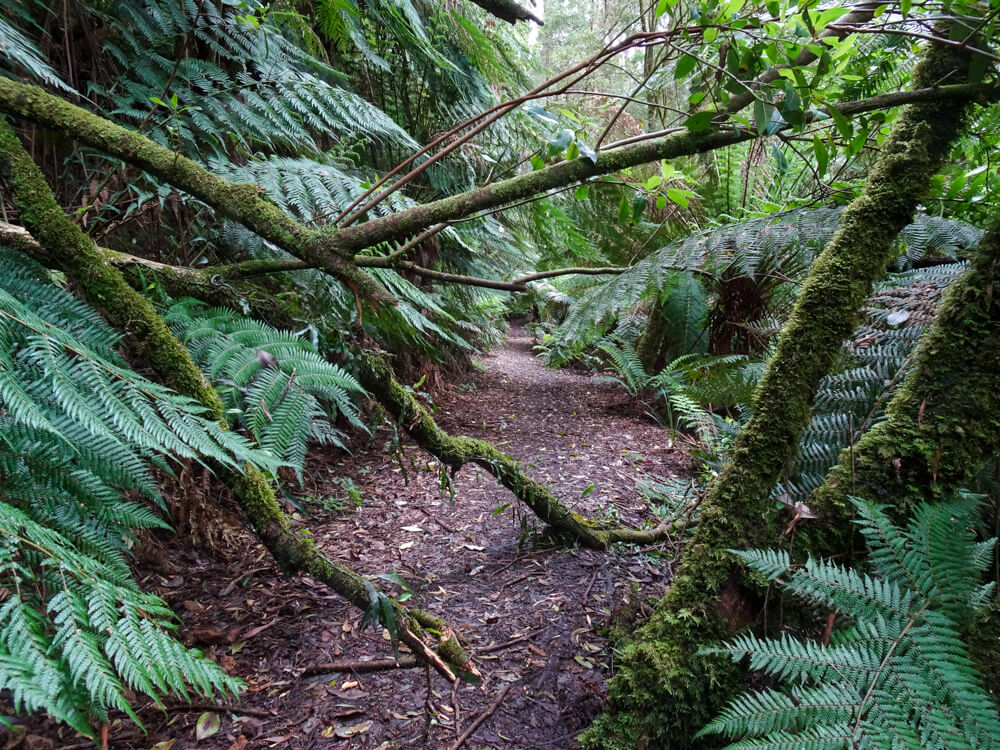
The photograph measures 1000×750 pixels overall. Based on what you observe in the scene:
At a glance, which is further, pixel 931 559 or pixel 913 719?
pixel 931 559

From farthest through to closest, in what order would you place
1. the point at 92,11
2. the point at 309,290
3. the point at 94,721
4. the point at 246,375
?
the point at 309,290
the point at 92,11
the point at 246,375
the point at 94,721

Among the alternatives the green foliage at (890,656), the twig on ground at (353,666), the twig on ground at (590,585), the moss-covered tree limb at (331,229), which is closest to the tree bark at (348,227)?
the moss-covered tree limb at (331,229)

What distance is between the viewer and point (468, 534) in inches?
93.7

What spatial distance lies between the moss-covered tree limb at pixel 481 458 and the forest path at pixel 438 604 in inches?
3.5

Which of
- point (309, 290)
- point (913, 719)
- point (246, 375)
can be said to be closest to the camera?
point (913, 719)

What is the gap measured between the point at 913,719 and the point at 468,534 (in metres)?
1.82

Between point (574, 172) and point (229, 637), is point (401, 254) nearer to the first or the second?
point (574, 172)

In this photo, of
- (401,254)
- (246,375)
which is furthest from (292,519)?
(401,254)

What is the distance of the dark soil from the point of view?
1.28m

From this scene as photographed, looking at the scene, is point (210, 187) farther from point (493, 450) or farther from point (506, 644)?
point (506, 644)

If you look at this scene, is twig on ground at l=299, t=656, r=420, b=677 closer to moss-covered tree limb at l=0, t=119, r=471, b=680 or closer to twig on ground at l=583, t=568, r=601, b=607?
moss-covered tree limb at l=0, t=119, r=471, b=680

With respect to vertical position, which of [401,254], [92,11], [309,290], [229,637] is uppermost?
[92,11]

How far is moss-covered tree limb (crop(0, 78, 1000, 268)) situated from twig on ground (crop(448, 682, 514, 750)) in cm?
126

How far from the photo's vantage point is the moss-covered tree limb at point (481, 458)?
171cm
